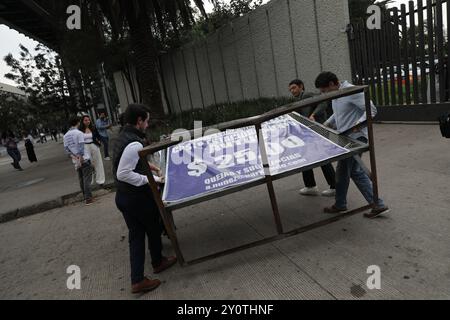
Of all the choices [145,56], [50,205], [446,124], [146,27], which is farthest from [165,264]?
[146,27]

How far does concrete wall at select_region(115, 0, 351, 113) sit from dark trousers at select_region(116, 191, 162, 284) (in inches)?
296

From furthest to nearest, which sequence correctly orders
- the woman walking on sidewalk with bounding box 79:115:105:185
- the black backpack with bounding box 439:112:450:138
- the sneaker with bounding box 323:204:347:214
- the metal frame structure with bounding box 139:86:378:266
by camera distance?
the woman walking on sidewalk with bounding box 79:115:105:185
the black backpack with bounding box 439:112:450:138
the sneaker with bounding box 323:204:347:214
the metal frame structure with bounding box 139:86:378:266

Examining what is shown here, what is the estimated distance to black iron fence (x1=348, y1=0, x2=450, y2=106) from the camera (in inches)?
284

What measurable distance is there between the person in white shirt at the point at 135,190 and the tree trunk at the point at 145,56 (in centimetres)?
756

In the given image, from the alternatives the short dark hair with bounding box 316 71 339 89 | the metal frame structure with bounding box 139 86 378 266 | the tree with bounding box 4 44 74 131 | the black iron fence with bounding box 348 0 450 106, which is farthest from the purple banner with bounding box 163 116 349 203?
the tree with bounding box 4 44 74 131

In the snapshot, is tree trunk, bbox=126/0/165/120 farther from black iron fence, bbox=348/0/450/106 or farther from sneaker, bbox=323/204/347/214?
sneaker, bbox=323/204/347/214

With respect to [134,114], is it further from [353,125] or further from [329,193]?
[329,193]

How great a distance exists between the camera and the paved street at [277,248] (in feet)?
9.57

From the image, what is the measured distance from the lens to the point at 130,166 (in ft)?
10.3

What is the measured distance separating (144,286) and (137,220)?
0.58 metres

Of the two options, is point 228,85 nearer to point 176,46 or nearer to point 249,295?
point 176,46

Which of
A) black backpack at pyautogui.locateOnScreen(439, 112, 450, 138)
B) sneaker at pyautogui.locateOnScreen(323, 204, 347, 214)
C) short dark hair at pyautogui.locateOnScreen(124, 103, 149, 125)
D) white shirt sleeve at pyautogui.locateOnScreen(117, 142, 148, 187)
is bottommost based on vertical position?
sneaker at pyautogui.locateOnScreen(323, 204, 347, 214)

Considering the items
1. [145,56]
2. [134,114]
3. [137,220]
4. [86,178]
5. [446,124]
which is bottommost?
[86,178]
